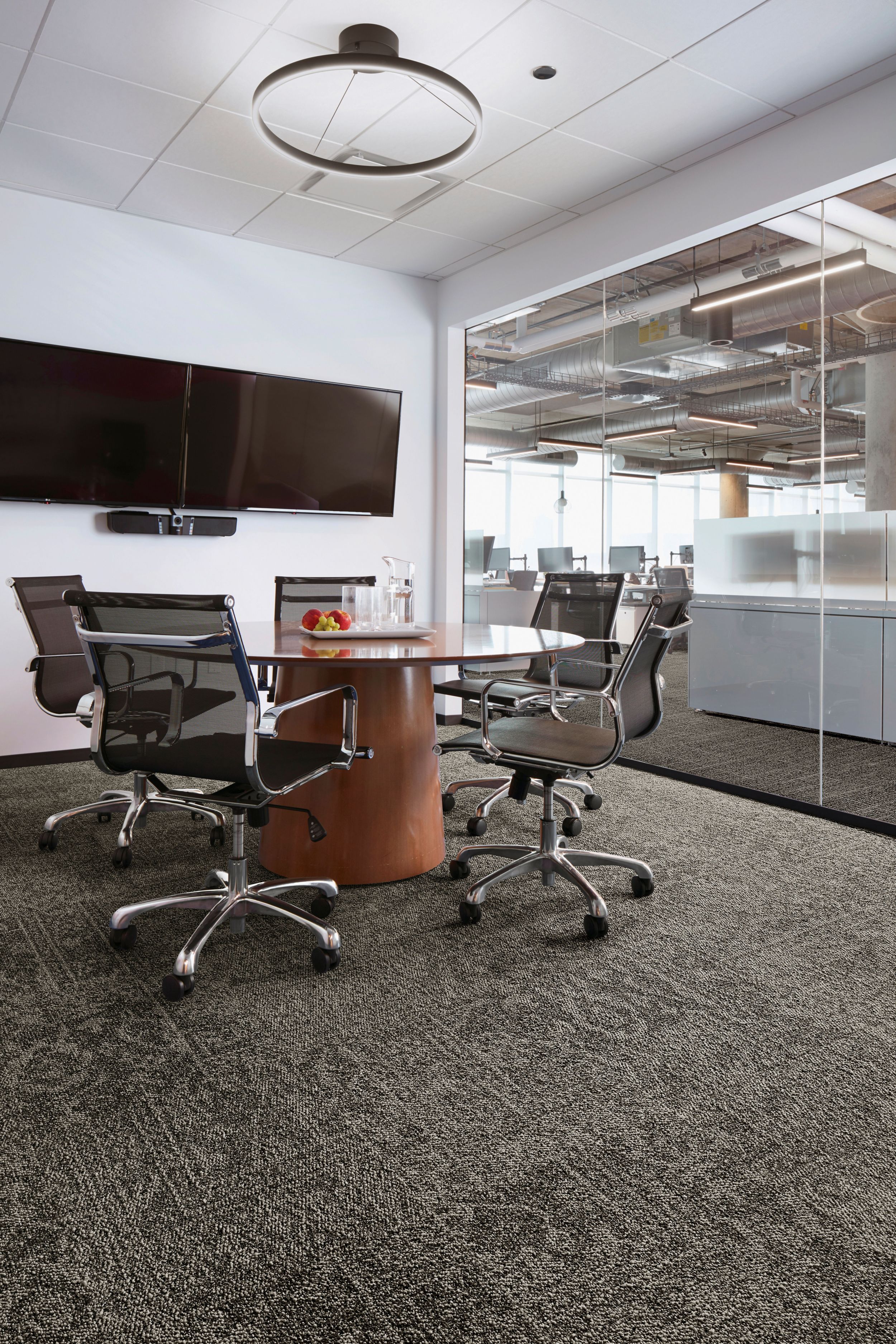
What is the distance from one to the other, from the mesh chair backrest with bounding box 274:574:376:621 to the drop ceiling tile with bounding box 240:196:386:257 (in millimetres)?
2164

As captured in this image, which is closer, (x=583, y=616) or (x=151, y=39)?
(x=151, y=39)

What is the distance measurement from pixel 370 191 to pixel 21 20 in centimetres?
188

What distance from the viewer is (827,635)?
4152 mm

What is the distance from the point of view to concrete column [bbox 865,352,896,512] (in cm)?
374

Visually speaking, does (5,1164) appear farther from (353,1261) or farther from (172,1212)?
(353,1261)

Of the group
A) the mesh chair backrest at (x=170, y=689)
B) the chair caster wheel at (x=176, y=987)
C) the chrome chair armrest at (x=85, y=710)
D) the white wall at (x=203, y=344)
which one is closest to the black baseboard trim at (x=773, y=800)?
the mesh chair backrest at (x=170, y=689)

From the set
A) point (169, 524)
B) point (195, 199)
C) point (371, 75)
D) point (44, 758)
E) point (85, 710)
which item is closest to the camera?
point (85, 710)

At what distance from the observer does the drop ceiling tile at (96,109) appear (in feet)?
12.1

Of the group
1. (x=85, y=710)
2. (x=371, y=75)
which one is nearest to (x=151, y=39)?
(x=371, y=75)

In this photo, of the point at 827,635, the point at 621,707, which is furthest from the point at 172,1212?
the point at 827,635

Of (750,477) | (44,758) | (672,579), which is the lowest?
(44,758)

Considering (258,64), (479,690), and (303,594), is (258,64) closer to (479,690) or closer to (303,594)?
(303,594)

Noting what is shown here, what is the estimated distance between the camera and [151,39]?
338 centimetres

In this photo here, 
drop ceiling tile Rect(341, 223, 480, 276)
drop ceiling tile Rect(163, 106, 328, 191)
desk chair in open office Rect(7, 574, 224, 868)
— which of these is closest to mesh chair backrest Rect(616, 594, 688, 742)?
desk chair in open office Rect(7, 574, 224, 868)
